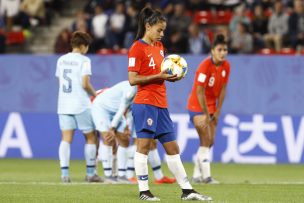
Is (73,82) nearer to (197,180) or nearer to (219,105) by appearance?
(219,105)

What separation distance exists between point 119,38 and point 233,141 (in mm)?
5110

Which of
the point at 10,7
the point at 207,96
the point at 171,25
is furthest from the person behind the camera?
the point at 10,7

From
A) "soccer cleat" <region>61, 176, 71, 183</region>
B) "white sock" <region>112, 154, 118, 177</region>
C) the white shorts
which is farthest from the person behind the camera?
the white shorts

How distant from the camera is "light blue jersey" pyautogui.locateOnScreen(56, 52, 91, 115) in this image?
14.2 metres

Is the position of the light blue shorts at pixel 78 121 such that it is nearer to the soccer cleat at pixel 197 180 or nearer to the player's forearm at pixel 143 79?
the soccer cleat at pixel 197 180

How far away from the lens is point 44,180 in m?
14.3

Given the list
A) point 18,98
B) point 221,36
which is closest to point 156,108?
point 221,36

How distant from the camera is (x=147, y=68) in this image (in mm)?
11156

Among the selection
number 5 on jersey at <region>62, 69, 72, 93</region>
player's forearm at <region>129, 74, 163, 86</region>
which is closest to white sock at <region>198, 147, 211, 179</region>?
number 5 on jersey at <region>62, 69, 72, 93</region>

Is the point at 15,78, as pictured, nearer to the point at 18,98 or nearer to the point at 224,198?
the point at 18,98

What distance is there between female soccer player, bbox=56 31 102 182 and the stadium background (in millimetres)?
5670

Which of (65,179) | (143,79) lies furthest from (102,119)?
(143,79)

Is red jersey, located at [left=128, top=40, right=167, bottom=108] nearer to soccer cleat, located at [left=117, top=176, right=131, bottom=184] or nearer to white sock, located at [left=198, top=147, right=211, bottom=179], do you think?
soccer cleat, located at [left=117, top=176, right=131, bottom=184]

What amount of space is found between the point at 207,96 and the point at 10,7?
38.0 feet
